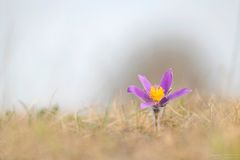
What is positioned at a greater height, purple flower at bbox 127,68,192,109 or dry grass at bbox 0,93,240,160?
purple flower at bbox 127,68,192,109

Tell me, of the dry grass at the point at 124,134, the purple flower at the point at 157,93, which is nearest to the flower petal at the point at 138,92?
the purple flower at the point at 157,93

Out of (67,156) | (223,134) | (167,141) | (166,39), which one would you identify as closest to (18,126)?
(67,156)

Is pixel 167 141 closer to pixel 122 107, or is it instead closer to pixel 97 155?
pixel 97 155

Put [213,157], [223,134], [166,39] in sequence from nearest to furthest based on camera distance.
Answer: [213,157], [223,134], [166,39]

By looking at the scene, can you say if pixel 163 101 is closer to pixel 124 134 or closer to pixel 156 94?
pixel 156 94

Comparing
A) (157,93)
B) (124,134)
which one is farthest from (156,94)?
(124,134)

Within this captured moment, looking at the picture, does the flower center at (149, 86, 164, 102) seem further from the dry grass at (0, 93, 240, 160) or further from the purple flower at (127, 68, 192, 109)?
the dry grass at (0, 93, 240, 160)

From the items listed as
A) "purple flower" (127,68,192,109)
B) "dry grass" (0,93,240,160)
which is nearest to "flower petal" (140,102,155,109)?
"purple flower" (127,68,192,109)
